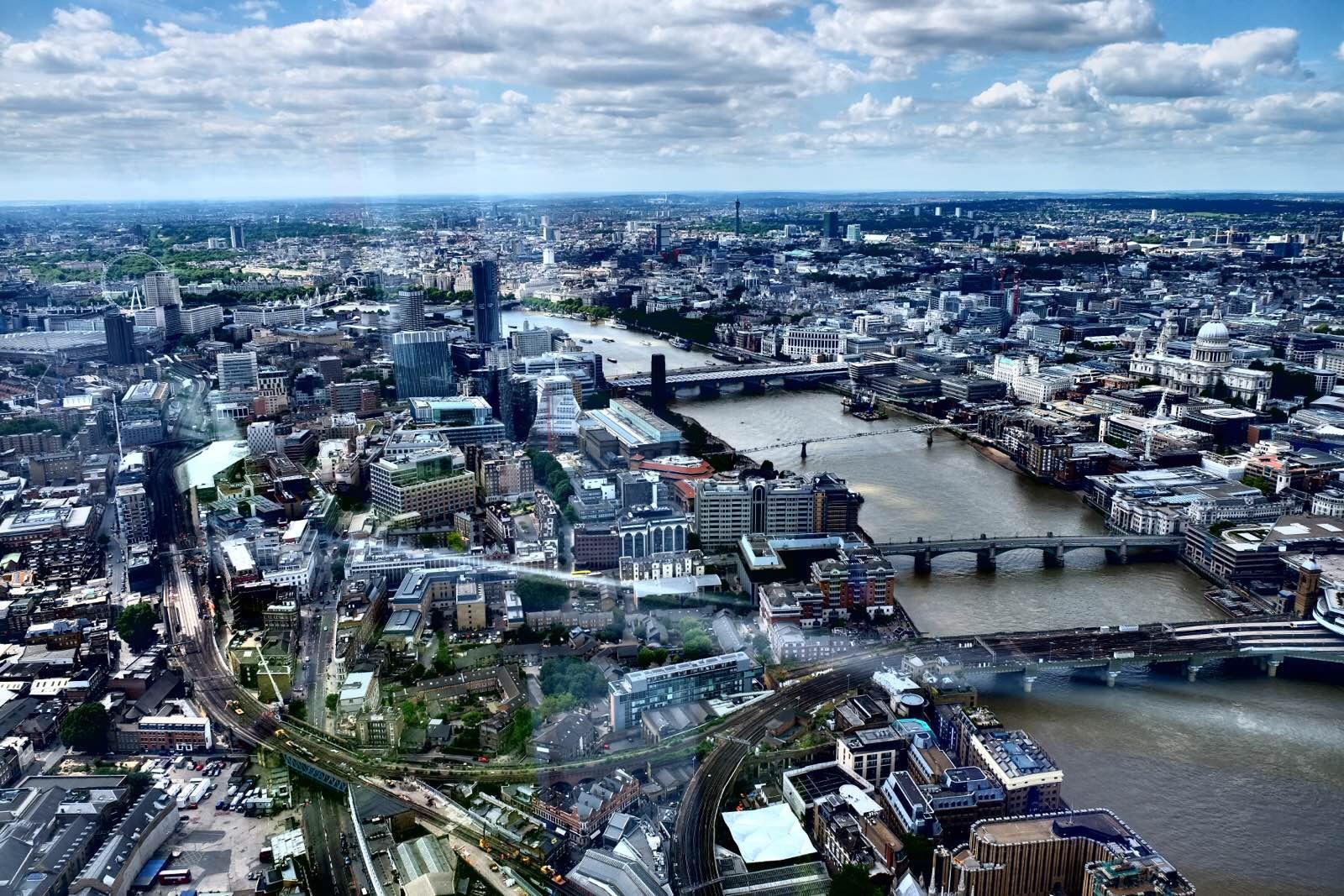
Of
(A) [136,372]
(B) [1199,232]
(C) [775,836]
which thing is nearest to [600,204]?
(A) [136,372]

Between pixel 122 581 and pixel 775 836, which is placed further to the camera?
pixel 122 581

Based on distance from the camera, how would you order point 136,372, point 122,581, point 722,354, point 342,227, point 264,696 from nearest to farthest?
point 264,696
point 122,581
point 136,372
point 342,227
point 722,354

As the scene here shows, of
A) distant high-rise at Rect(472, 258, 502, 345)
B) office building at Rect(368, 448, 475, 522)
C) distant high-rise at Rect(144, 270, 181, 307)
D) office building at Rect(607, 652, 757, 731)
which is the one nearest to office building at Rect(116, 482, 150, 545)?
office building at Rect(368, 448, 475, 522)

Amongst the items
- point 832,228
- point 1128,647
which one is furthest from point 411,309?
point 832,228

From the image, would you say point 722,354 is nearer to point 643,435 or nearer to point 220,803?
point 643,435

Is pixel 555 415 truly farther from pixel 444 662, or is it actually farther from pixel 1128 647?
pixel 1128 647

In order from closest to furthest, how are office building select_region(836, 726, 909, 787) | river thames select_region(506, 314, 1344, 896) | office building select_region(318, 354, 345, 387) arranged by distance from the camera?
river thames select_region(506, 314, 1344, 896)
office building select_region(836, 726, 909, 787)
office building select_region(318, 354, 345, 387)

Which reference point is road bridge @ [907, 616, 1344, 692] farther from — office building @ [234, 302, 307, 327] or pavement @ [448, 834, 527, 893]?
office building @ [234, 302, 307, 327]
